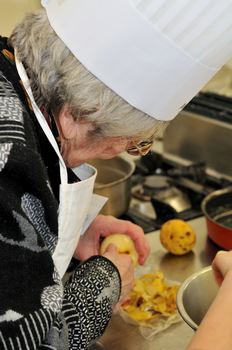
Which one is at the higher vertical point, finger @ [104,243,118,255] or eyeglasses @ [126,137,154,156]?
eyeglasses @ [126,137,154,156]

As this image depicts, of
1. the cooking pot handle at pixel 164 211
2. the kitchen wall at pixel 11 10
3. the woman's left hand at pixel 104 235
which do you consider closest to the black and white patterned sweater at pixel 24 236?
the woman's left hand at pixel 104 235

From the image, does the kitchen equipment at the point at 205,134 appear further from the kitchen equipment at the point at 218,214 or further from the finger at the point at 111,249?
the finger at the point at 111,249

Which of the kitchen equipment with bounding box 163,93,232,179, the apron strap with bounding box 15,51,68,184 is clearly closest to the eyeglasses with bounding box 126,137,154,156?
the apron strap with bounding box 15,51,68,184

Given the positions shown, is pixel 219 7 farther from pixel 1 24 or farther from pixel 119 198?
pixel 1 24

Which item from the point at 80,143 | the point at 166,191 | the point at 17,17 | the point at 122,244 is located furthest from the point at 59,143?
the point at 17,17

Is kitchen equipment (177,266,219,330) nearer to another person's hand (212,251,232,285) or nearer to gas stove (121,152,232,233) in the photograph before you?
another person's hand (212,251,232,285)

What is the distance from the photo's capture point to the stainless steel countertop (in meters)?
0.78

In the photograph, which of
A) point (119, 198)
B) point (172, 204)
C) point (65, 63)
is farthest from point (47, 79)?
point (172, 204)

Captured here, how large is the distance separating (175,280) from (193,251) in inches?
4.3

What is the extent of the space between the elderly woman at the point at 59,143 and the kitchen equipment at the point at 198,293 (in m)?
0.09

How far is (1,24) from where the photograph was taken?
1600mm

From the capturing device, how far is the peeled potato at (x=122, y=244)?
0.88 meters

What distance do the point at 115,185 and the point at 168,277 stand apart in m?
0.20

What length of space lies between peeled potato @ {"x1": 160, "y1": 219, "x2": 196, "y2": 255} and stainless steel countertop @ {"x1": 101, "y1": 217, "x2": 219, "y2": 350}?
21 mm
